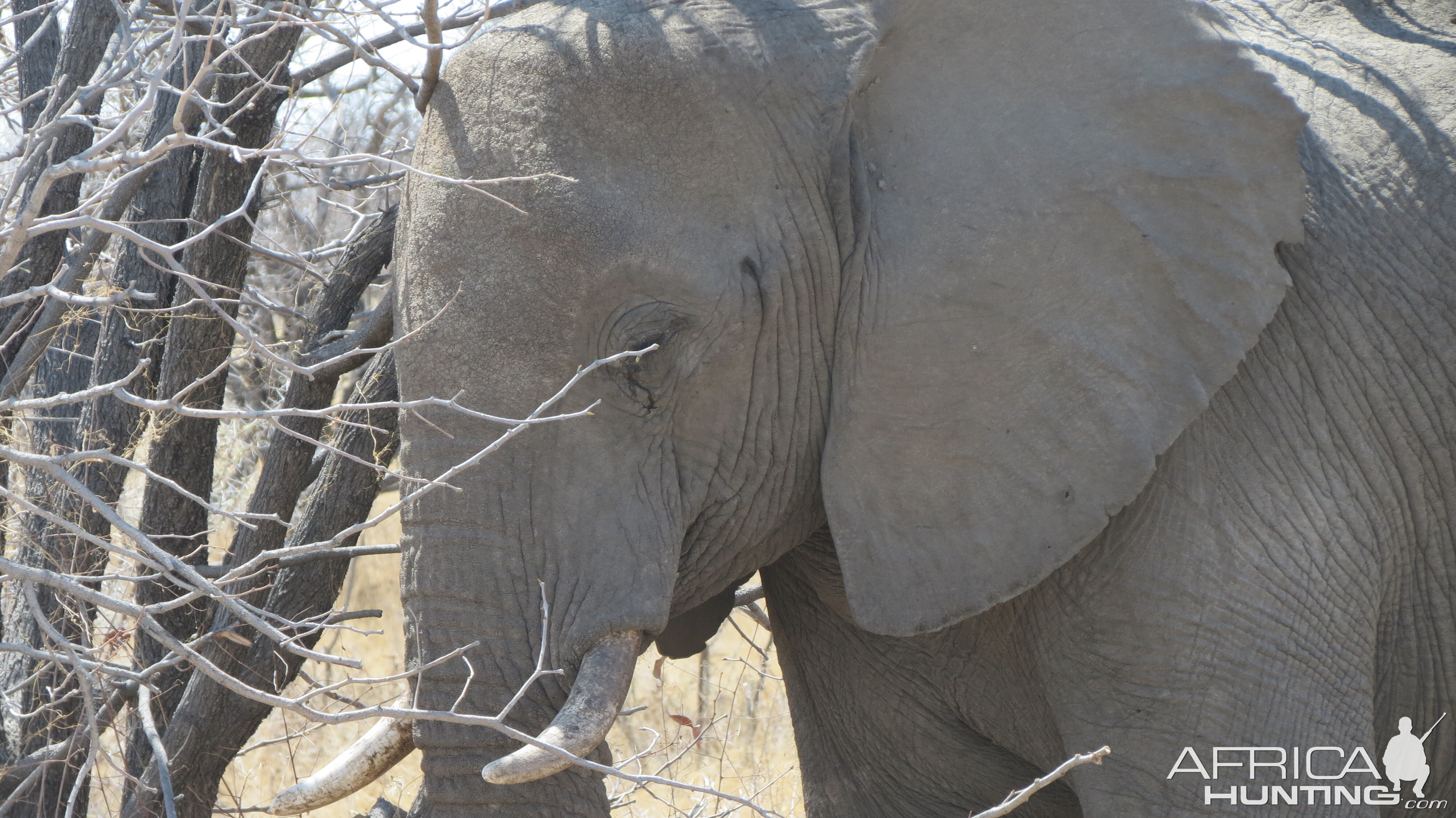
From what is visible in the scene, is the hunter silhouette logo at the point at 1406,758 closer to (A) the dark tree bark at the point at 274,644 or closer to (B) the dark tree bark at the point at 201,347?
(A) the dark tree bark at the point at 274,644

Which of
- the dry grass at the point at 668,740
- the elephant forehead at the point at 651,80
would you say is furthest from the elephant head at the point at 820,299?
the dry grass at the point at 668,740

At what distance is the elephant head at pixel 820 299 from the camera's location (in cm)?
256

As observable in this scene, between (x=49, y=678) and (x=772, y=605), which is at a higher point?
(x=772, y=605)

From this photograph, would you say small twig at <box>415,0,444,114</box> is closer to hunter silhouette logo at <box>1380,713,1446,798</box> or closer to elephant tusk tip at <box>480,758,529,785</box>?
elephant tusk tip at <box>480,758,529,785</box>

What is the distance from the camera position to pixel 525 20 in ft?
9.13

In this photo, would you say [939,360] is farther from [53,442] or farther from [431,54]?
[53,442]

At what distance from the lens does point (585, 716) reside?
2.41m

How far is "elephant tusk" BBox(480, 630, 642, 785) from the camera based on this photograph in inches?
89.7

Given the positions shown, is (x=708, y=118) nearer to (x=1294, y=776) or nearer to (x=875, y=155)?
(x=875, y=155)

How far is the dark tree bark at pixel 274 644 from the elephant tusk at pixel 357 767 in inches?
44.2

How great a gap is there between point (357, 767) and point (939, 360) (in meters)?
1.32

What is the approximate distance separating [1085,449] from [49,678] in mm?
2924

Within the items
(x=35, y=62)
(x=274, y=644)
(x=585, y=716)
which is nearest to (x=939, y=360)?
(x=585, y=716)

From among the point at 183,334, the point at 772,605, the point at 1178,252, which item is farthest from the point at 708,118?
the point at 183,334
